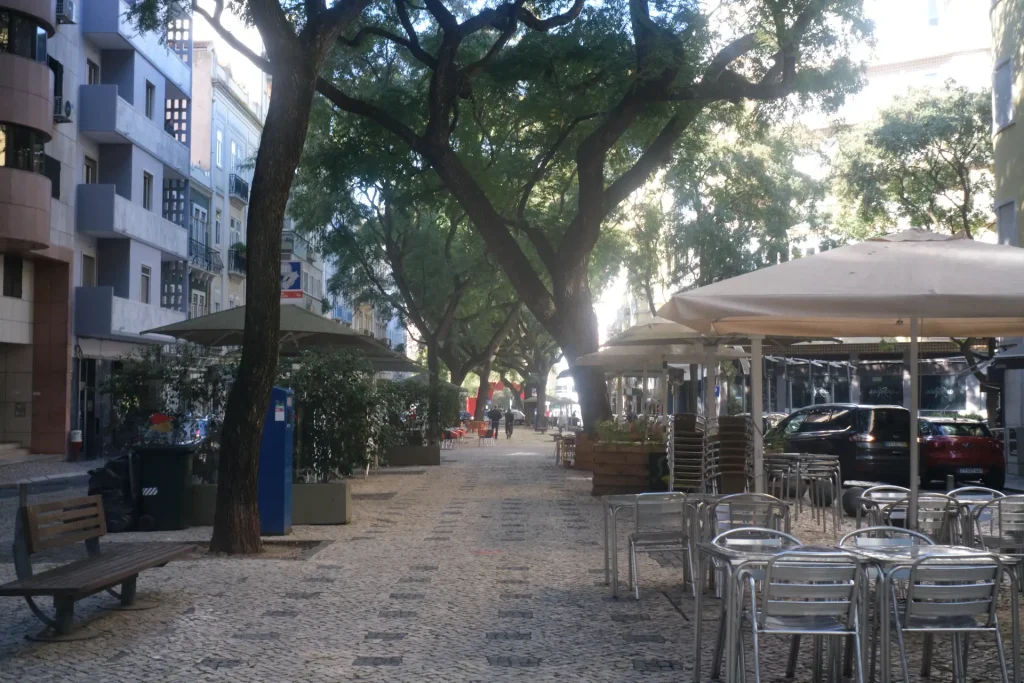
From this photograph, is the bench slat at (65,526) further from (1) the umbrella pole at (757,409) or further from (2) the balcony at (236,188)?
(2) the balcony at (236,188)

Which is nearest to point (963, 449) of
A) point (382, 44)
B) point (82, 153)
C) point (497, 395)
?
point (382, 44)

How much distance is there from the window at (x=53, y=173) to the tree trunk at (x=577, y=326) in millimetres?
15596

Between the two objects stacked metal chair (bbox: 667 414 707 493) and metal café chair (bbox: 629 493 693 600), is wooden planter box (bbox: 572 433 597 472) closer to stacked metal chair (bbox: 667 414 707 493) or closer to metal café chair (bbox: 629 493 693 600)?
stacked metal chair (bbox: 667 414 707 493)

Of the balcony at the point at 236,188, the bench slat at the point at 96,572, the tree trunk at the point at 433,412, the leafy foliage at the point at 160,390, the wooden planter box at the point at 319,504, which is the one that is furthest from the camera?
the balcony at the point at 236,188

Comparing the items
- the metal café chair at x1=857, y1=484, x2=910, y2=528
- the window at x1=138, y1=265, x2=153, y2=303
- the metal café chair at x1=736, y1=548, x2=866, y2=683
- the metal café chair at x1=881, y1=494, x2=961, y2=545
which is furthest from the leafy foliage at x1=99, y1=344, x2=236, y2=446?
the window at x1=138, y1=265, x2=153, y2=303

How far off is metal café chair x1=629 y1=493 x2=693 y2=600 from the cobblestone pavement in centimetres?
36

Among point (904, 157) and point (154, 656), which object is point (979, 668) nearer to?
point (154, 656)

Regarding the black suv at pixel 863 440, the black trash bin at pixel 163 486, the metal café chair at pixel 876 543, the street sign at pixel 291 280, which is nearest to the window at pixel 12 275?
the street sign at pixel 291 280

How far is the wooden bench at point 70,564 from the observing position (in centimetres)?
731

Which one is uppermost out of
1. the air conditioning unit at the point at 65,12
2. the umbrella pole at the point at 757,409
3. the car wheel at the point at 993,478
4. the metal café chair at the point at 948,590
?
the air conditioning unit at the point at 65,12

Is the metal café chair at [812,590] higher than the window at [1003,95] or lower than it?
lower

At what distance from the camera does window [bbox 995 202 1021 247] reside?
94.5 ft

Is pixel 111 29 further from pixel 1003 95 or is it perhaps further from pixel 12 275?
pixel 1003 95

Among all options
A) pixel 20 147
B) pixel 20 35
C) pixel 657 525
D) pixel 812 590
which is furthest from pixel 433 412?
pixel 812 590
